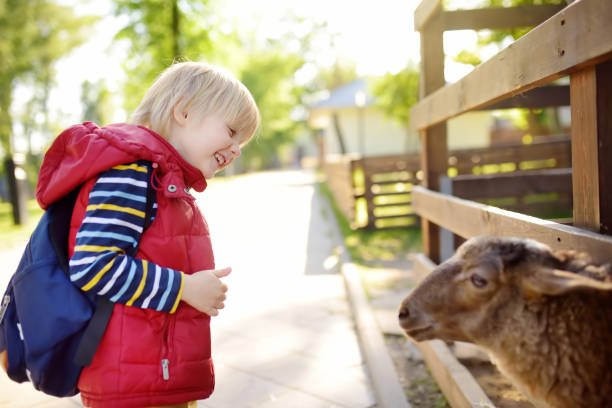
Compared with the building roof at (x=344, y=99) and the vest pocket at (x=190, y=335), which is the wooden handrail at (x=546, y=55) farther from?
the building roof at (x=344, y=99)

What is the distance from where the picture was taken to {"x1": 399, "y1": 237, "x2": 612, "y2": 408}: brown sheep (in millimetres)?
1711

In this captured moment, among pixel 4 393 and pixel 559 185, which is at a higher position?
pixel 559 185

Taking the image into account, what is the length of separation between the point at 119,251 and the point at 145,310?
0.25 metres

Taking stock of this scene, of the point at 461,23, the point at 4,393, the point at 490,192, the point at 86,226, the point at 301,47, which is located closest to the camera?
the point at 86,226

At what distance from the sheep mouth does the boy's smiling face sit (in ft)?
3.53

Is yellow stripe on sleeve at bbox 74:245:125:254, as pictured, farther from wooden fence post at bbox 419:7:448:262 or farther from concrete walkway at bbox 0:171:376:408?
wooden fence post at bbox 419:7:448:262

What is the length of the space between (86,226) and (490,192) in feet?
16.1

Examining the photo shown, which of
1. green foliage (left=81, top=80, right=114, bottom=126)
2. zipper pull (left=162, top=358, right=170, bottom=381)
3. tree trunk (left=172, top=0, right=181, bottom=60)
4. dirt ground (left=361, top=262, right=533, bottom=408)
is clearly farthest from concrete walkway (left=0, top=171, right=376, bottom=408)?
green foliage (left=81, top=80, right=114, bottom=126)

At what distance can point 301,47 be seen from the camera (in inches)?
1984

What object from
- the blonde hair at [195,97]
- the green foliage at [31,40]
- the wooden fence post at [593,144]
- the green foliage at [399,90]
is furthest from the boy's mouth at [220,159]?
the green foliage at [31,40]

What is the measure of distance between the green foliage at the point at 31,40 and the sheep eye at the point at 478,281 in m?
26.3

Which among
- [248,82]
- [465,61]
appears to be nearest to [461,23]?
[465,61]

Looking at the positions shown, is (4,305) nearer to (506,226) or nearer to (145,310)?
(145,310)

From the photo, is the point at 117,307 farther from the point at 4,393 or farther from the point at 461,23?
the point at 461,23
